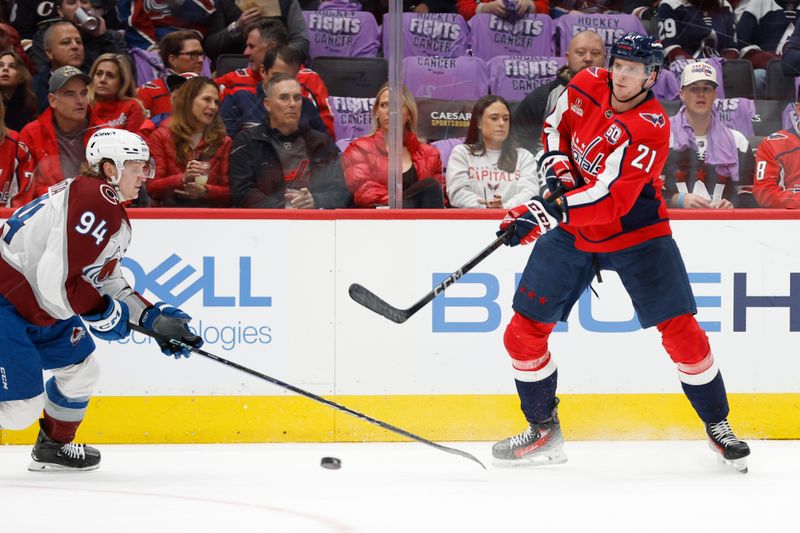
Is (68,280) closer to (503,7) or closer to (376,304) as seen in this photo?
(376,304)

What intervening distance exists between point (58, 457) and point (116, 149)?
110 cm

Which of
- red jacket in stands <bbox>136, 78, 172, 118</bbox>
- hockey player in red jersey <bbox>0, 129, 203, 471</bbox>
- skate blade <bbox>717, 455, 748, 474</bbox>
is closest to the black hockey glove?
hockey player in red jersey <bbox>0, 129, 203, 471</bbox>

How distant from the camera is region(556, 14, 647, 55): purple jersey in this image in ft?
15.0

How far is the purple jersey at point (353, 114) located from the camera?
442 cm

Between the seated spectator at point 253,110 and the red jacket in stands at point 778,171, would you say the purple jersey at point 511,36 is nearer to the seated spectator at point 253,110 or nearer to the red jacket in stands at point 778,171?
the seated spectator at point 253,110

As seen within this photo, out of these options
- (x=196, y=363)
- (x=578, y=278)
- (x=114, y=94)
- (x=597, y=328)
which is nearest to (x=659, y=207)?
(x=578, y=278)

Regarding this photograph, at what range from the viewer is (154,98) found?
4.44 meters

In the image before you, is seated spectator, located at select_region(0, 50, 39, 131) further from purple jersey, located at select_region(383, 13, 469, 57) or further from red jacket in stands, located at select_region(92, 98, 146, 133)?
purple jersey, located at select_region(383, 13, 469, 57)

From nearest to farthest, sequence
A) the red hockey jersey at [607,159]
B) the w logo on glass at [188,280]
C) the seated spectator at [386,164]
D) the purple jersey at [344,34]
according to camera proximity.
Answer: the red hockey jersey at [607,159]
the w logo on glass at [188,280]
the seated spectator at [386,164]
the purple jersey at [344,34]

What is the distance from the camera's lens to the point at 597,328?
4355 mm

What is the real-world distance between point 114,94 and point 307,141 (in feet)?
2.61

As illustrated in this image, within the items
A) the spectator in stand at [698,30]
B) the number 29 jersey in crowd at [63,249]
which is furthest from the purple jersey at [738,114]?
the number 29 jersey in crowd at [63,249]

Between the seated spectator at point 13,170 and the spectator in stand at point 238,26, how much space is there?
0.86 m

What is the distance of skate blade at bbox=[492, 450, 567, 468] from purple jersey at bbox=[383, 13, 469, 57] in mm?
1627
